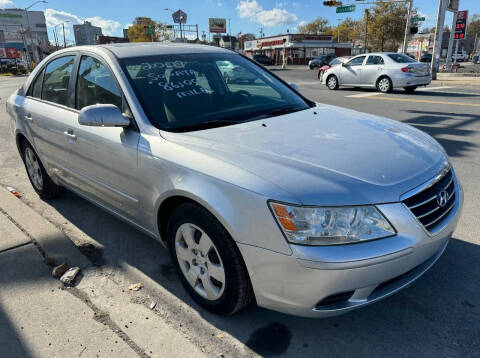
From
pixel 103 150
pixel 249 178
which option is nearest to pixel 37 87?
pixel 103 150

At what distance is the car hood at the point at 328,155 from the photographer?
195 centimetres

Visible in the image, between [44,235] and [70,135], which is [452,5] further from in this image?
[44,235]

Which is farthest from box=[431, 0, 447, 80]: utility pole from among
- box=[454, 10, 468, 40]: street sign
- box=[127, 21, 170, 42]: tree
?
box=[127, 21, 170, 42]: tree

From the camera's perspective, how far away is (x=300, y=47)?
62.1m

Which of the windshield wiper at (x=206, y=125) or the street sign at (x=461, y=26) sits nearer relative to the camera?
the windshield wiper at (x=206, y=125)

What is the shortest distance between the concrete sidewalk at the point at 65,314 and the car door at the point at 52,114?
2.60 feet

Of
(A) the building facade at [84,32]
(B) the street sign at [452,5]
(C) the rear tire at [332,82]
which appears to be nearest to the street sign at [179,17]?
(A) the building facade at [84,32]

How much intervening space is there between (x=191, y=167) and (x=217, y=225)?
0.37 metres

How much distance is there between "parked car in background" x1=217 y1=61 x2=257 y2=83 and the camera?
3492mm

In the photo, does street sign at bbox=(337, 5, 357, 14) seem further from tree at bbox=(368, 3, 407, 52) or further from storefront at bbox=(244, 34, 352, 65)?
storefront at bbox=(244, 34, 352, 65)

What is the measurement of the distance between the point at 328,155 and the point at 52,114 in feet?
8.78

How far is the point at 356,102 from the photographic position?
1170 cm

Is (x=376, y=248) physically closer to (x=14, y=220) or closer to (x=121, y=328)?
(x=121, y=328)

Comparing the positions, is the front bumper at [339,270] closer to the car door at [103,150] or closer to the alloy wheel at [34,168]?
the car door at [103,150]
